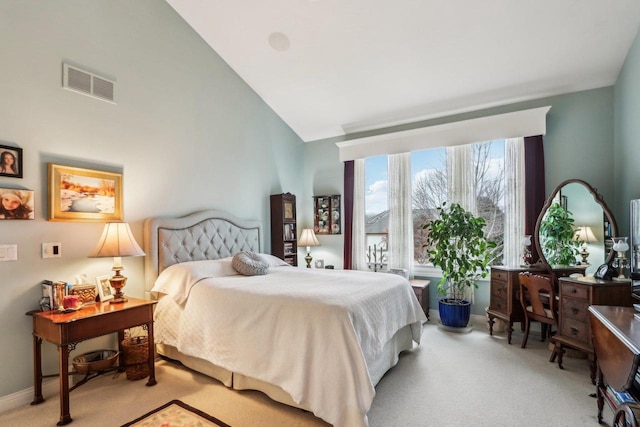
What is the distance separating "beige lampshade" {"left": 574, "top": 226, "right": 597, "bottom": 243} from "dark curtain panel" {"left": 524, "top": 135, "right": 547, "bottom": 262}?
0.51 metres

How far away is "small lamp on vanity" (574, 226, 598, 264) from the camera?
11.2 feet

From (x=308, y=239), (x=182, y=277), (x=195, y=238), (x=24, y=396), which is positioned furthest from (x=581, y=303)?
(x=24, y=396)

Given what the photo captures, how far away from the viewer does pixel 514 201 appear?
163 inches

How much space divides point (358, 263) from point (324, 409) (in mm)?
3295

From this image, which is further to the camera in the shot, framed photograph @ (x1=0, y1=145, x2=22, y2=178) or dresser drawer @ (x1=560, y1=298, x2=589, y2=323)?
dresser drawer @ (x1=560, y1=298, x2=589, y2=323)

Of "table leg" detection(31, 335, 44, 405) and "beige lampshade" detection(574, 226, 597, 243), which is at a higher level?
"beige lampshade" detection(574, 226, 597, 243)

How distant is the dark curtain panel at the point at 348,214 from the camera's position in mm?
5305

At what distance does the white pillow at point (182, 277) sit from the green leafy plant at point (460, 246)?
8.98 ft

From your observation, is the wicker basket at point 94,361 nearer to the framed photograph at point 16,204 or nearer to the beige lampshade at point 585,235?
the framed photograph at point 16,204

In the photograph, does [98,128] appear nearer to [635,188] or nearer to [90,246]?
[90,246]

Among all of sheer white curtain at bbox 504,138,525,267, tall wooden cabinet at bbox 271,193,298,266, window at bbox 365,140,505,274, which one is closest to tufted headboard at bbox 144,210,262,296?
tall wooden cabinet at bbox 271,193,298,266

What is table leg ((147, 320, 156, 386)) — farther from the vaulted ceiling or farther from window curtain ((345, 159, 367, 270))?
the vaulted ceiling

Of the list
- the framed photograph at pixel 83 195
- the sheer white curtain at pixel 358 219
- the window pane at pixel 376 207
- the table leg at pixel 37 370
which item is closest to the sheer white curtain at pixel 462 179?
the window pane at pixel 376 207

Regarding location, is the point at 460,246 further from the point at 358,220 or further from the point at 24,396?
the point at 24,396
